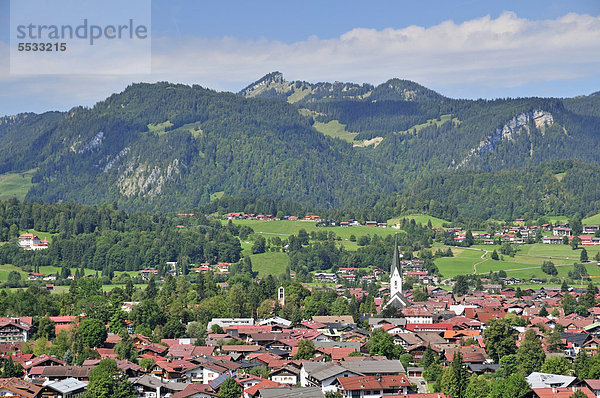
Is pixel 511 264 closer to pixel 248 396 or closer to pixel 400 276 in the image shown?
pixel 400 276

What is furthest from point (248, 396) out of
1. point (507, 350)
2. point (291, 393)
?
point (507, 350)

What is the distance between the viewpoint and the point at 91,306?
94312 millimetres

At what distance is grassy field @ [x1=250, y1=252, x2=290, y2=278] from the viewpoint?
152m

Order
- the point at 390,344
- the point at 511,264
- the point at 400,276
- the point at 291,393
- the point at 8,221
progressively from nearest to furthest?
the point at 291,393, the point at 390,344, the point at 400,276, the point at 511,264, the point at 8,221

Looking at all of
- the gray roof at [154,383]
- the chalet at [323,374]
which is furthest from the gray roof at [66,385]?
the chalet at [323,374]

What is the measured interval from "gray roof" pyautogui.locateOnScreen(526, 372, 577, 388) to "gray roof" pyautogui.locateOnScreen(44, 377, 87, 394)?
90.7 ft

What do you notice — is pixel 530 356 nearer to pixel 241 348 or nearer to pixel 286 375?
pixel 286 375

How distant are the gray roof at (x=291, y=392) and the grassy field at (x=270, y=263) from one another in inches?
3246

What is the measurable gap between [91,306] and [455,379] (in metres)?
39.8

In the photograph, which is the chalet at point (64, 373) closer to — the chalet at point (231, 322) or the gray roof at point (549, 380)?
the chalet at point (231, 322)

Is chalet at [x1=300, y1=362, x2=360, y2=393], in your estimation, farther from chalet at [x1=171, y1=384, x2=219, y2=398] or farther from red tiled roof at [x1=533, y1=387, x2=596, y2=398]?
red tiled roof at [x1=533, y1=387, x2=596, y2=398]

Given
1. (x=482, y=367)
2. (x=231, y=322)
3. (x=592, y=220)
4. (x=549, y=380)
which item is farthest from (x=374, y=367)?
(x=592, y=220)

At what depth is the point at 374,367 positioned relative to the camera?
69562 mm

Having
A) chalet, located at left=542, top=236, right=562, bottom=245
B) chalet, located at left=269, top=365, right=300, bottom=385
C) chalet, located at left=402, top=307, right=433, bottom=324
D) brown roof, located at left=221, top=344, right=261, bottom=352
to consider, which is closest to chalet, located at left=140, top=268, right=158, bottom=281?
chalet, located at left=402, top=307, right=433, bottom=324
